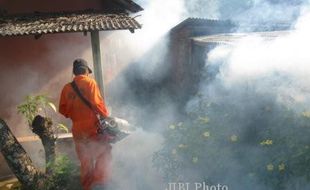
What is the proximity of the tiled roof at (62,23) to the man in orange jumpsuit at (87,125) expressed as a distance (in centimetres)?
103

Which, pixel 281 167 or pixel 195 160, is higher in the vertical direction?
pixel 281 167

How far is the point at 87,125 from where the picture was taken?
21.3ft

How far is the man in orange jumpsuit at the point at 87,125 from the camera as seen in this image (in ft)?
21.0

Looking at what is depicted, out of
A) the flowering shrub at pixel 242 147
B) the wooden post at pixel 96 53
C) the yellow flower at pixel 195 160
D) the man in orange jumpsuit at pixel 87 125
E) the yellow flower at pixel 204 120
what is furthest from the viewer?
the wooden post at pixel 96 53

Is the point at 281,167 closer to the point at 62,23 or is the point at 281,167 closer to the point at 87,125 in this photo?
the point at 87,125

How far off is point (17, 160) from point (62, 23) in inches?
111

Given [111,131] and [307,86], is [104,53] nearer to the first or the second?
[111,131]

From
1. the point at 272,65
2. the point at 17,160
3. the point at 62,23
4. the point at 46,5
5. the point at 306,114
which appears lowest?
the point at 17,160

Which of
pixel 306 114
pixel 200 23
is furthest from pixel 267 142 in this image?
pixel 200 23

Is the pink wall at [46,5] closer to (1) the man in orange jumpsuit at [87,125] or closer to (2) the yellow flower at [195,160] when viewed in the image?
(1) the man in orange jumpsuit at [87,125]

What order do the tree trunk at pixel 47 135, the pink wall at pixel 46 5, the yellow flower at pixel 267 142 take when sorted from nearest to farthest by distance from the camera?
the yellow flower at pixel 267 142 → the tree trunk at pixel 47 135 → the pink wall at pixel 46 5

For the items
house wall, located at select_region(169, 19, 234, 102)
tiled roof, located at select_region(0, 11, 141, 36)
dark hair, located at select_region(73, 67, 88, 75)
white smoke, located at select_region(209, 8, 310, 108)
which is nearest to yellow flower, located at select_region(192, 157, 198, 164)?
white smoke, located at select_region(209, 8, 310, 108)

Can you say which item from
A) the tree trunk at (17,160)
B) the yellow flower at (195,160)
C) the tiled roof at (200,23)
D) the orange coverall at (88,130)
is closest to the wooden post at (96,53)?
the orange coverall at (88,130)

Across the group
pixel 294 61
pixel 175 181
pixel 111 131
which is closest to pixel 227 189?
pixel 175 181
